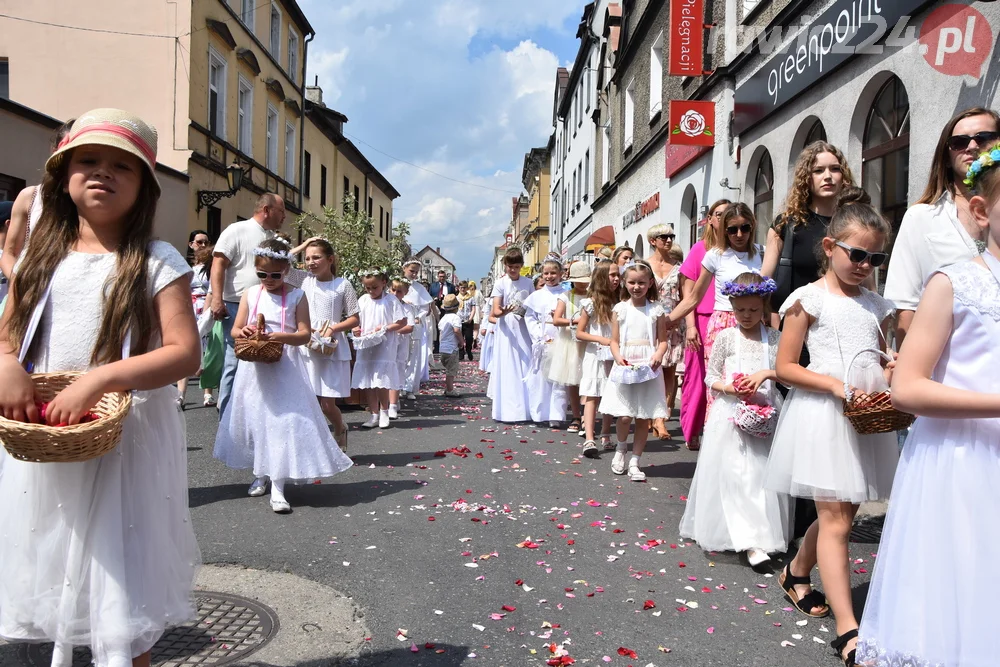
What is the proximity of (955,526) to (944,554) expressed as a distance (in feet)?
0.27

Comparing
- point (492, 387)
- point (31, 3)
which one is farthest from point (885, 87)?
point (31, 3)

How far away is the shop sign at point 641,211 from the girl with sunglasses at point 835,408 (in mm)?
15402

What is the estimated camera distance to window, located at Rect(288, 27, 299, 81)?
93.0 feet

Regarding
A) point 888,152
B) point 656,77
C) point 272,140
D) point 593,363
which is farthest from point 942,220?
point 272,140

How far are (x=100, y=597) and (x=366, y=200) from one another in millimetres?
43366

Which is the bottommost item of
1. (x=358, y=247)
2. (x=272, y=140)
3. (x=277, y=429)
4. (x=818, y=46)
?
(x=277, y=429)

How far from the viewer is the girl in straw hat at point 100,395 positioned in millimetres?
2195

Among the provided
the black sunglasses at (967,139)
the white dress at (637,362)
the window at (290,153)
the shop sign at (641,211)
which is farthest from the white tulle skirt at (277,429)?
the window at (290,153)

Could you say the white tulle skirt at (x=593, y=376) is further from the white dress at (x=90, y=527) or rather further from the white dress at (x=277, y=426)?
the white dress at (x=90, y=527)

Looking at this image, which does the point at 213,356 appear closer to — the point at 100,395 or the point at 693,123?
the point at 100,395

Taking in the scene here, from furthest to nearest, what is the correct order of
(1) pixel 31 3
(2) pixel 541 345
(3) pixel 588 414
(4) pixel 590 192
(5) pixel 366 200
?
(5) pixel 366 200
(4) pixel 590 192
(1) pixel 31 3
(2) pixel 541 345
(3) pixel 588 414

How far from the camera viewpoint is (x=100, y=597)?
2201 mm

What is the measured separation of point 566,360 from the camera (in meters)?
8.96

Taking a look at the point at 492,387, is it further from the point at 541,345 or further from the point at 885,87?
the point at 885,87
